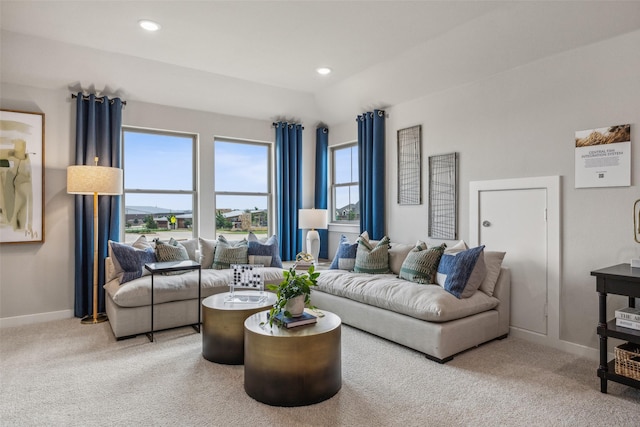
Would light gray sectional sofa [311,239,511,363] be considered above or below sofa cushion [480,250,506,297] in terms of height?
below

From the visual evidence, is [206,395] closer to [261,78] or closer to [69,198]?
A: [69,198]

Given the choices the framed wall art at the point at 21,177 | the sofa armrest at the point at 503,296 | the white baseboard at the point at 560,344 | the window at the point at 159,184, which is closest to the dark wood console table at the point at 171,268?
the window at the point at 159,184

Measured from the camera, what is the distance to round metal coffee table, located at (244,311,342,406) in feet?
7.66

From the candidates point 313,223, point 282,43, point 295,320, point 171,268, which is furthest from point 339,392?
point 282,43

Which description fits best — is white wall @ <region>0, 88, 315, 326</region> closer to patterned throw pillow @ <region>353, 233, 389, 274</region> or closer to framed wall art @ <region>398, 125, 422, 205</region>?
patterned throw pillow @ <region>353, 233, 389, 274</region>

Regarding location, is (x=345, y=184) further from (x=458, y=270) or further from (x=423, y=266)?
(x=458, y=270)

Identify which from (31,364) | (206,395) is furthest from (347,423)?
(31,364)

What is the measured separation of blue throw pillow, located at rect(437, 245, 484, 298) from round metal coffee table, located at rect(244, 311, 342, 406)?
52.6 inches

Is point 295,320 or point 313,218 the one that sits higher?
point 313,218

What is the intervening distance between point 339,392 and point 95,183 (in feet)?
10.3

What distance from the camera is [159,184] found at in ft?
16.4

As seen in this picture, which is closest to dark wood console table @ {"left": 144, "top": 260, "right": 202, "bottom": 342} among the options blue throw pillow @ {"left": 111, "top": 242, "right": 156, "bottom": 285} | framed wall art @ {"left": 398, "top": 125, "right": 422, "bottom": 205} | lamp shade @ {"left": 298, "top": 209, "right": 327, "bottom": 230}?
blue throw pillow @ {"left": 111, "top": 242, "right": 156, "bottom": 285}

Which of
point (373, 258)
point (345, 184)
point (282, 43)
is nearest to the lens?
point (282, 43)

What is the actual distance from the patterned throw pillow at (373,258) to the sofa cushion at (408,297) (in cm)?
10
